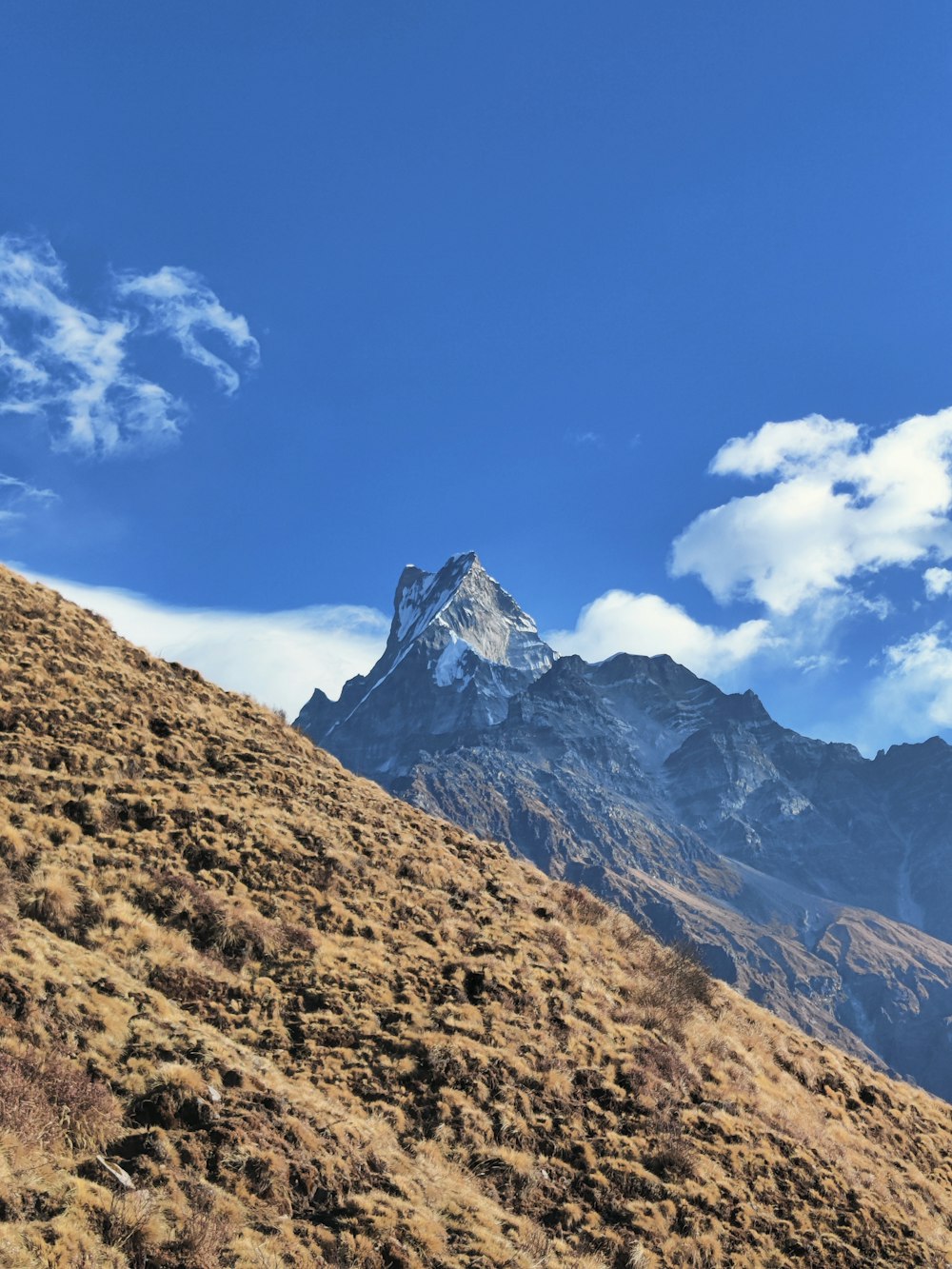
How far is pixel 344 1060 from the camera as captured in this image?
18.2 m

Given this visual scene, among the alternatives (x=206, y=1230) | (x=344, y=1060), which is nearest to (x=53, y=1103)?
(x=206, y=1230)

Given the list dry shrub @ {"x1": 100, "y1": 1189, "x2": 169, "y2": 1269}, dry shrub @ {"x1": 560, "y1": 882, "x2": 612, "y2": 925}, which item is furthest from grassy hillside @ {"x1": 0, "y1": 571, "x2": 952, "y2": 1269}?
dry shrub @ {"x1": 560, "y1": 882, "x2": 612, "y2": 925}

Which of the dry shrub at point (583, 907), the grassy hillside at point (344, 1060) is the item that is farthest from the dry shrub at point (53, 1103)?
the dry shrub at point (583, 907)

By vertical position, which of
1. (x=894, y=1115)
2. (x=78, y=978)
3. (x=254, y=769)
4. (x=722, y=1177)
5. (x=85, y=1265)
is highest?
(x=254, y=769)

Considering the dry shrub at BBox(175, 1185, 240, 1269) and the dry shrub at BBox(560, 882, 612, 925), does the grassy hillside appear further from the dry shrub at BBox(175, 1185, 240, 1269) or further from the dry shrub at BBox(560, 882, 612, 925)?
the dry shrub at BBox(560, 882, 612, 925)

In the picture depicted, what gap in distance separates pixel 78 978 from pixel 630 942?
21.3m

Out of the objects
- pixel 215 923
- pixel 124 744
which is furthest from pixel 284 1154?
pixel 124 744

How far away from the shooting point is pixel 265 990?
64.5 ft

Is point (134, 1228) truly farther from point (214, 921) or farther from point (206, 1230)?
point (214, 921)

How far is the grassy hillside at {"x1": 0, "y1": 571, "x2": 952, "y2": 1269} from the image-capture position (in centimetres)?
1261

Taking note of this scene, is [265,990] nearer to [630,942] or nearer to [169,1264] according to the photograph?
[169,1264]

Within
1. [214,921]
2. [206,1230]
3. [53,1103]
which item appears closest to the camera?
[206,1230]

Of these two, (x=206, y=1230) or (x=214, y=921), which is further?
(x=214, y=921)

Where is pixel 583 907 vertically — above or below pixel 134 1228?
above
